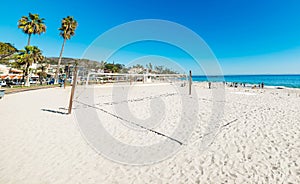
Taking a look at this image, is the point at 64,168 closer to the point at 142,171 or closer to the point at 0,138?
the point at 142,171

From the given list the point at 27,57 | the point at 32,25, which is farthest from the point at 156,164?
the point at 32,25

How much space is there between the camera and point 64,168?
8.54 ft

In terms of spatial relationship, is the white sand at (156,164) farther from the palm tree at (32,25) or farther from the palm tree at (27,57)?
the palm tree at (32,25)

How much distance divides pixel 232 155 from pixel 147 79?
23909 mm

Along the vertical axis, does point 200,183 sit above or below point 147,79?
below

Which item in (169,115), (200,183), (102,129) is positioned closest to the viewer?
(200,183)

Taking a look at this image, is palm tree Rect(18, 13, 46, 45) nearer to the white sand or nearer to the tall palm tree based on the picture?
the tall palm tree

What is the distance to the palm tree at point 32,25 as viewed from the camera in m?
19.3

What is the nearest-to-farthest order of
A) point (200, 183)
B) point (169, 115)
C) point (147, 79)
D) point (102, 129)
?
point (200, 183) < point (102, 129) < point (169, 115) < point (147, 79)

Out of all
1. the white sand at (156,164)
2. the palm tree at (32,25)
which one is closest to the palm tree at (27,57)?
the palm tree at (32,25)

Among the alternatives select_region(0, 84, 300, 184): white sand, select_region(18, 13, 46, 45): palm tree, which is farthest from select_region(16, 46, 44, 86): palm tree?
select_region(0, 84, 300, 184): white sand

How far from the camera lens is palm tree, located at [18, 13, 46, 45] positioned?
63.2 feet

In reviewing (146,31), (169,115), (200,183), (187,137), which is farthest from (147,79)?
(200,183)

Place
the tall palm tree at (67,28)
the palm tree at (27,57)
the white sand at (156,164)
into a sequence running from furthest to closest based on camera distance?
the tall palm tree at (67,28) → the palm tree at (27,57) → the white sand at (156,164)
